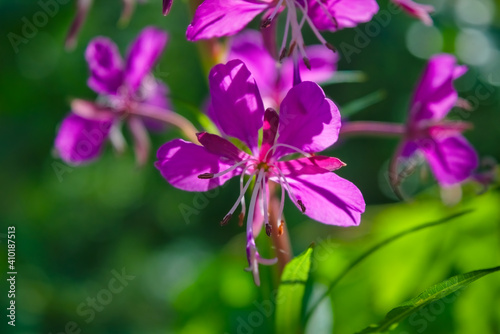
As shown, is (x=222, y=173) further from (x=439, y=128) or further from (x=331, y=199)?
(x=439, y=128)

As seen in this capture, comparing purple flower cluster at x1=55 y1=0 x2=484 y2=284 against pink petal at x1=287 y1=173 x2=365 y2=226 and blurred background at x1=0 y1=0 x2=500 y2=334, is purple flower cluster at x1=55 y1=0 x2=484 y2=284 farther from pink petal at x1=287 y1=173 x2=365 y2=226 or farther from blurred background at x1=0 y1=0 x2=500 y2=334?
blurred background at x1=0 y1=0 x2=500 y2=334

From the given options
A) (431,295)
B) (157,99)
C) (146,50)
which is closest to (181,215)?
(157,99)

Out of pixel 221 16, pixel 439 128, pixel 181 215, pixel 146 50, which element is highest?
pixel 221 16

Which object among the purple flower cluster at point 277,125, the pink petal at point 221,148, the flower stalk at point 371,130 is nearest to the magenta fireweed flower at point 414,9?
the purple flower cluster at point 277,125

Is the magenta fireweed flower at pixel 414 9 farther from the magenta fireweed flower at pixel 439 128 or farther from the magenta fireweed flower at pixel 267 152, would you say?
the magenta fireweed flower at pixel 267 152

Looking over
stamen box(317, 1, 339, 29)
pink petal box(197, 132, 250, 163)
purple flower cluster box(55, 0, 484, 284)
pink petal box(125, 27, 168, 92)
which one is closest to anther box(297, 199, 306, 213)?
purple flower cluster box(55, 0, 484, 284)

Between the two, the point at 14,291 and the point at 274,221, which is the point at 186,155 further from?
the point at 14,291

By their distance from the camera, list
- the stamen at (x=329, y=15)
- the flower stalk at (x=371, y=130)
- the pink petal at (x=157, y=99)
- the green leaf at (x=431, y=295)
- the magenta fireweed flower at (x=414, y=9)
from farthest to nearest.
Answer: the pink petal at (x=157, y=99), the flower stalk at (x=371, y=130), the magenta fireweed flower at (x=414, y=9), the stamen at (x=329, y=15), the green leaf at (x=431, y=295)
